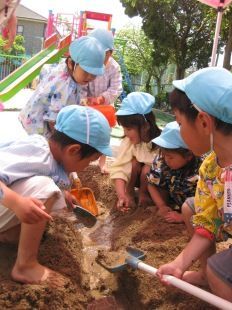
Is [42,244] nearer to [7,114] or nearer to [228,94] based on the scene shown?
[228,94]

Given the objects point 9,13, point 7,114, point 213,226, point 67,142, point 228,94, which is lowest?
point 7,114

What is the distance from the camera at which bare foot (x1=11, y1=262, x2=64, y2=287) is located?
1861 millimetres

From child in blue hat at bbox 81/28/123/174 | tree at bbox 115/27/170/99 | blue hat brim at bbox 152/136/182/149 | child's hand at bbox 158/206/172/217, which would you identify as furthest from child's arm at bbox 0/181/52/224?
tree at bbox 115/27/170/99

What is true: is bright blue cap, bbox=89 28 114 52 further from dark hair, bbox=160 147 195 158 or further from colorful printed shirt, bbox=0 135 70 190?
colorful printed shirt, bbox=0 135 70 190

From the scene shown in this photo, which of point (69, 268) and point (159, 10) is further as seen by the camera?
point (159, 10)

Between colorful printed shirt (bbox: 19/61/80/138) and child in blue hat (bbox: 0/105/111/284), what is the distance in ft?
4.20

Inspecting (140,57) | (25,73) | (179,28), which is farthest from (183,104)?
(140,57)

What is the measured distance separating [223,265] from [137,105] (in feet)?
5.71

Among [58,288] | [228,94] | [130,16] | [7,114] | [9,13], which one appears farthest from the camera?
[130,16]

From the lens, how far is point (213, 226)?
6.13 feet

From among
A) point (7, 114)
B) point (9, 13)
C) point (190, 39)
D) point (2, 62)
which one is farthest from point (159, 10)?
point (9, 13)

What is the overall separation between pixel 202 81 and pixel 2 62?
1907cm

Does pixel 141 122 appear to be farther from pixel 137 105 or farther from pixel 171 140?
pixel 171 140

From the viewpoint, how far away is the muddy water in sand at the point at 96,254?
218cm
